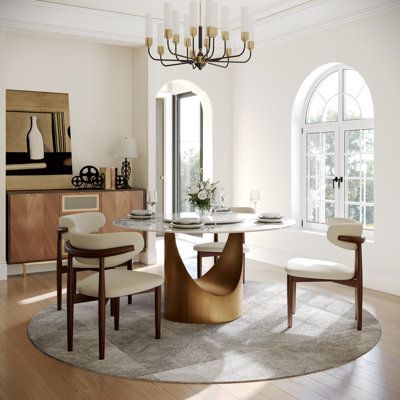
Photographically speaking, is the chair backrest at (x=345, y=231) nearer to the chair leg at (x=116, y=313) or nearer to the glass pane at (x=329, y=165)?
the chair leg at (x=116, y=313)

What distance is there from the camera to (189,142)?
8820mm

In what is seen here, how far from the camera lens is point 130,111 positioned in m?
7.02

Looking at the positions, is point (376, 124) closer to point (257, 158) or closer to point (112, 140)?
point (257, 158)

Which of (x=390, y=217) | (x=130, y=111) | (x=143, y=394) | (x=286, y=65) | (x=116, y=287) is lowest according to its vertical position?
(x=143, y=394)

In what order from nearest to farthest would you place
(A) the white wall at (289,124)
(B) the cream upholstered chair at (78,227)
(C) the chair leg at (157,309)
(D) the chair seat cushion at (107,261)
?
(C) the chair leg at (157,309), (D) the chair seat cushion at (107,261), (B) the cream upholstered chair at (78,227), (A) the white wall at (289,124)

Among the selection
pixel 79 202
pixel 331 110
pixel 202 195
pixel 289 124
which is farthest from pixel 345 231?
pixel 79 202

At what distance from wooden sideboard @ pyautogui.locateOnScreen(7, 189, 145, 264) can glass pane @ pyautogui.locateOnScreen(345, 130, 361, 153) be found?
9.15 feet

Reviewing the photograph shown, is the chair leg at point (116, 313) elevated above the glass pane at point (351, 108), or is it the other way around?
the glass pane at point (351, 108)

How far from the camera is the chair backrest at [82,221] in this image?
435cm

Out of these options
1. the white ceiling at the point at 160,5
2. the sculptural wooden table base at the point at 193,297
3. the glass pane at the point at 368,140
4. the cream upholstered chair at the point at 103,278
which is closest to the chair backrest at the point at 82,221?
the cream upholstered chair at the point at 103,278

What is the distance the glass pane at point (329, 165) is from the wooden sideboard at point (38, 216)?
256 cm

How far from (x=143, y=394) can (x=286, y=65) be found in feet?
14.9

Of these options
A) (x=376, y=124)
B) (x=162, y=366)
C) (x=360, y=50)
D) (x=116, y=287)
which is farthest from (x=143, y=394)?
(x=360, y=50)

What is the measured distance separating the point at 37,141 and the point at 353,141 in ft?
11.5
